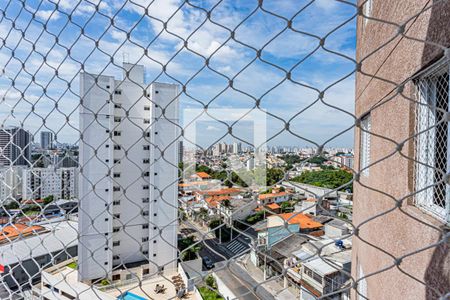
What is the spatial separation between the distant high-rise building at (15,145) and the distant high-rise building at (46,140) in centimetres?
5

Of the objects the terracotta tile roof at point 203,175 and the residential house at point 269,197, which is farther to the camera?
the terracotta tile roof at point 203,175

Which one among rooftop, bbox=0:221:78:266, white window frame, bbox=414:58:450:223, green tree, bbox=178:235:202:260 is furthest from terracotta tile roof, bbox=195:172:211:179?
white window frame, bbox=414:58:450:223

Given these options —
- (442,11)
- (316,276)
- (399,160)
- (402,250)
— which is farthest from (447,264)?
(316,276)

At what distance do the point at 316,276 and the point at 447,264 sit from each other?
3.96 metres

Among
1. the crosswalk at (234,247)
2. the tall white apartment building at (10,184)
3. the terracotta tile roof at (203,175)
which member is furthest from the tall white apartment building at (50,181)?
the crosswalk at (234,247)

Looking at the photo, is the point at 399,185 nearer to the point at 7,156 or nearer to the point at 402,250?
the point at 402,250

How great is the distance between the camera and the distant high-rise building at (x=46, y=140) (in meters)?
1.08

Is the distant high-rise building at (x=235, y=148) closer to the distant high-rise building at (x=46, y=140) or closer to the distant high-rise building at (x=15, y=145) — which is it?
the distant high-rise building at (x=46, y=140)

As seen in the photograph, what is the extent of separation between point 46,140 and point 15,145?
13 cm

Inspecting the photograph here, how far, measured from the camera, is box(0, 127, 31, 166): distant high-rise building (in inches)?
43.1

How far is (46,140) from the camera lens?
1.09m

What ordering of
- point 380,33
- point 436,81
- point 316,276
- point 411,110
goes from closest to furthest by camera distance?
point 436,81
point 411,110
point 380,33
point 316,276

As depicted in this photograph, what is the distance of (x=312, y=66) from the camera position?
557mm

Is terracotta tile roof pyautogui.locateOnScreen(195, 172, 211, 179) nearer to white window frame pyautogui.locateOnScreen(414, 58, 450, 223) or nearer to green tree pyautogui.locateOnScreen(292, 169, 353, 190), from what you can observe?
green tree pyautogui.locateOnScreen(292, 169, 353, 190)
